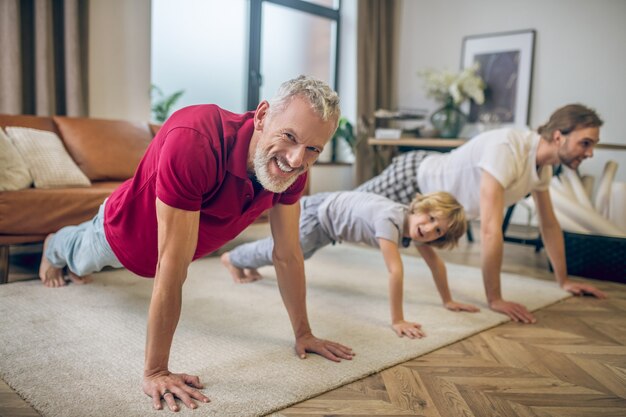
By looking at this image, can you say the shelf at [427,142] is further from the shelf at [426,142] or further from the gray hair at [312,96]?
the gray hair at [312,96]

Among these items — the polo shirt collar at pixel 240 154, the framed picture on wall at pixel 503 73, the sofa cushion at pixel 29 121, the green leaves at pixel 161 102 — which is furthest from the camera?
the framed picture on wall at pixel 503 73

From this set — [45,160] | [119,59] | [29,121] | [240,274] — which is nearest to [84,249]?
[240,274]

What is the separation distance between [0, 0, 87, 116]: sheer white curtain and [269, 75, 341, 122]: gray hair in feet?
8.65

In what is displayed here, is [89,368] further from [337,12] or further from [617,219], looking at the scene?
→ [337,12]

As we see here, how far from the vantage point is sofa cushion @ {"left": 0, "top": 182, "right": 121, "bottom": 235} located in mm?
2385

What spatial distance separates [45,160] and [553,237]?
8.37 feet

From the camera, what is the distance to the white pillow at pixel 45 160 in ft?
9.05

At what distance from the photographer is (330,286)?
2.62 meters

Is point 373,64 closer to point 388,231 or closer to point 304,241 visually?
point 304,241

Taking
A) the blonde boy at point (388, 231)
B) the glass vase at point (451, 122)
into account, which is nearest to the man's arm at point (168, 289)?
the blonde boy at point (388, 231)

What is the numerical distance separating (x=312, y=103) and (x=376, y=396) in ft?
2.53

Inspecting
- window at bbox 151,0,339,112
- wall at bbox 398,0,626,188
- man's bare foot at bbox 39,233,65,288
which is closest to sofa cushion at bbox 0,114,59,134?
man's bare foot at bbox 39,233,65,288

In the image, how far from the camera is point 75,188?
2750mm

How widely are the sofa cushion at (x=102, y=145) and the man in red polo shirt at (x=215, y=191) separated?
5.56 feet
